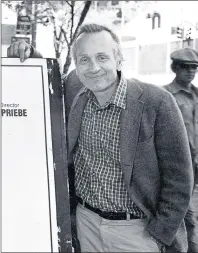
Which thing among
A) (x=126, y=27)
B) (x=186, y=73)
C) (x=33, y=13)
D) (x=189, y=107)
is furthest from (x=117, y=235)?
(x=33, y=13)

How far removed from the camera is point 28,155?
125cm

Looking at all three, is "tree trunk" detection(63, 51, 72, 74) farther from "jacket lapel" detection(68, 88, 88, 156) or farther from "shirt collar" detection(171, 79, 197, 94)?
"shirt collar" detection(171, 79, 197, 94)

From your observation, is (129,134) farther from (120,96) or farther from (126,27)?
(126,27)

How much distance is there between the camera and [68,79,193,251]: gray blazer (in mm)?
1204

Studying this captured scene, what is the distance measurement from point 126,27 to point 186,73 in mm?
312

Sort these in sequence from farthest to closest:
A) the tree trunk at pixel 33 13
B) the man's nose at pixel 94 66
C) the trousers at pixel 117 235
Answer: the tree trunk at pixel 33 13 < the trousers at pixel 117 235 < the man's nose at pixel 94 66

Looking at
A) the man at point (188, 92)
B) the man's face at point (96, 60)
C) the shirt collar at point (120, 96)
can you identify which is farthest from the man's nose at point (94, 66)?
the man at point (188, 92)

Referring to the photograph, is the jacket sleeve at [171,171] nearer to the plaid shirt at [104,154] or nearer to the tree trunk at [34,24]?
the plaid shirt at [104,154]

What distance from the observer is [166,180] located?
1265mm

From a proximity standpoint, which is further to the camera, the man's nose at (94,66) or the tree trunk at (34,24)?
the tree trunk at (34,24)

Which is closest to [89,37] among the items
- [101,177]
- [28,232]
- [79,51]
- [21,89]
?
[79,51]

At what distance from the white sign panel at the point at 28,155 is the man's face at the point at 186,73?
532 mm

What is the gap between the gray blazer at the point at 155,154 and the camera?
3.95 feet

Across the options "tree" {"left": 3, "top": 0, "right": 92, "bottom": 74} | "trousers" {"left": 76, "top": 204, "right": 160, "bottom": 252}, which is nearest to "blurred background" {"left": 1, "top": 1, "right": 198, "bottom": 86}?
"tree" {"left": 3, "top": 0, "right": 92, "bottom": 74}
